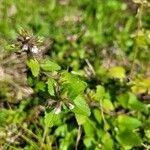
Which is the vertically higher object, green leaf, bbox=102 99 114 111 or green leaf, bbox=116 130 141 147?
green leaf, bbox=102 99 114 111

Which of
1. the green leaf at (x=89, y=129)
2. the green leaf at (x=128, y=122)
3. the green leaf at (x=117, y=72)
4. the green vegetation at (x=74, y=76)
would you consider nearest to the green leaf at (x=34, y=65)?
the green vegetation at (x=74, y=76)

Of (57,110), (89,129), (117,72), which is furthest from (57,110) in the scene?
(117,72)

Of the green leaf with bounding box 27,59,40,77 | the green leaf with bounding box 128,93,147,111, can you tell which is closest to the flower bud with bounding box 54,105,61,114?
the green leaf with bounding box 27,59,40,77

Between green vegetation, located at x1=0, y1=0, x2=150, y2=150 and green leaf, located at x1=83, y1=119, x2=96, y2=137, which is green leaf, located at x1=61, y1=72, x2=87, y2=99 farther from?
green leaf, located at x1=83, y1=119, x2=96, y2=137

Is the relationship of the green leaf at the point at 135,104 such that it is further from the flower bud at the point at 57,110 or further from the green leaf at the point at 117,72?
the flower bud at the point at 57,110

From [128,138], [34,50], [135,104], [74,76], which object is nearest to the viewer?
[34,50]

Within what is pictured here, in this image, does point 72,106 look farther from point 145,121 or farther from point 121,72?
point 121,72

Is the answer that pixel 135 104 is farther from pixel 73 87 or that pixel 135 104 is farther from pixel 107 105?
pixel 73 87
